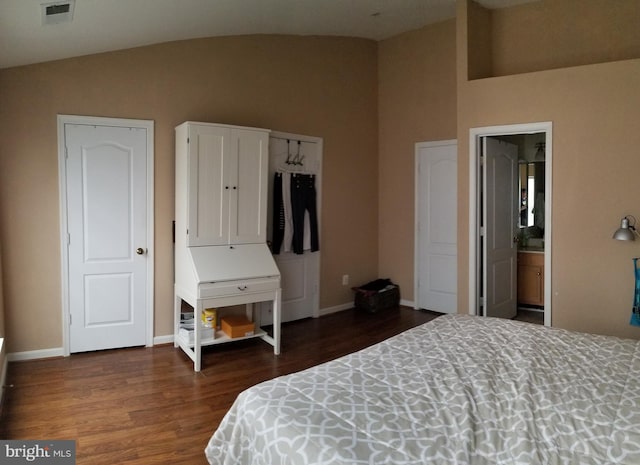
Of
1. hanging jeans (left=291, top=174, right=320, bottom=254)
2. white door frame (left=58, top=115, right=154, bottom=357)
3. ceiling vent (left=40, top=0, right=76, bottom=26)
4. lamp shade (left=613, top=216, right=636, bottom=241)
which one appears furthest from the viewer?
hanging jeans (left=291, top=174, right=320, bottom=254)

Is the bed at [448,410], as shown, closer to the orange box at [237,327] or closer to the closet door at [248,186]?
the orange box at [237,327]

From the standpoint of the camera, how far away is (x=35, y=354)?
151 inches

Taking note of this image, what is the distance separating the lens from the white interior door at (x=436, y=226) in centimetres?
542

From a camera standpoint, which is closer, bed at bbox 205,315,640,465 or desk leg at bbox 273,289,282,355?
bed at bbox 205,315,640,465

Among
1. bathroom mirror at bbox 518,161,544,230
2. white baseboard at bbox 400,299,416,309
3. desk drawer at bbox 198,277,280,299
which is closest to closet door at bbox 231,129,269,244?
desk drawer at bbox 198,277,280,299

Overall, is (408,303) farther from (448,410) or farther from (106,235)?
(448,410)

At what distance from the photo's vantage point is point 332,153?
5.50 meters

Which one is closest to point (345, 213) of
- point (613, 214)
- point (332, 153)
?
point (332, 153)

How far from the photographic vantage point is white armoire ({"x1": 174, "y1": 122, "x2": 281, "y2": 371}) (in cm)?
385

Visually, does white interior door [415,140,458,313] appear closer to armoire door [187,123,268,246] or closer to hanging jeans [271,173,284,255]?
hanging jeans [271,173,284,255]

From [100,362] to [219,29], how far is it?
309 centimetres

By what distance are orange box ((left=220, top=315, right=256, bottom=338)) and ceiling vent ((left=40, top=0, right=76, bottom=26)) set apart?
2.57m

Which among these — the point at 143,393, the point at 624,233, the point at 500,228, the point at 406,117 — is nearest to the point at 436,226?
the point at 500,228

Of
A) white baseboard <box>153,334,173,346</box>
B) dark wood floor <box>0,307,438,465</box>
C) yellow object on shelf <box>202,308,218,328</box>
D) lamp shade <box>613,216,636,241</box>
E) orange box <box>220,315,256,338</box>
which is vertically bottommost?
dark wood floor <box>0,307,438,465</box>
